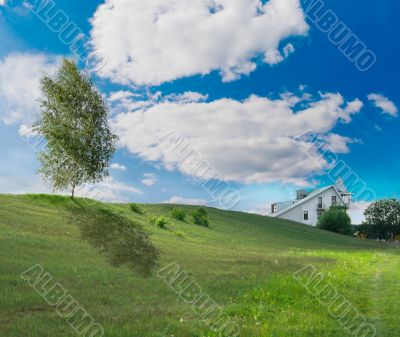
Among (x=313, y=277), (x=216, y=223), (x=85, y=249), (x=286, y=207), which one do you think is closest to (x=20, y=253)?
(x=85, y=249)

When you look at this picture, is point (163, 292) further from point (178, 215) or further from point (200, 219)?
point (200, 219)

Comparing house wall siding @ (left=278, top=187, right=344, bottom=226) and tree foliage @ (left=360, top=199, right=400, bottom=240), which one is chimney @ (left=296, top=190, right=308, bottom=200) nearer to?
house wall siding @ (left=278, top=187, right=344, bottom=226)

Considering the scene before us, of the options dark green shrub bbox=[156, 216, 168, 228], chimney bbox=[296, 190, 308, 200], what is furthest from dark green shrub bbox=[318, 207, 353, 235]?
dark green shrub bbox=[156, 216, 168, 228]

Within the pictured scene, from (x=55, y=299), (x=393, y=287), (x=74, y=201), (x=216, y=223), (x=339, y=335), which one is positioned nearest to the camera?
(x=339, y=335)

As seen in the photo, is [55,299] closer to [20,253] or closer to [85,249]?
[20,253]

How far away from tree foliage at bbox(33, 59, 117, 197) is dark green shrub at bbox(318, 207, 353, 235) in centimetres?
5818

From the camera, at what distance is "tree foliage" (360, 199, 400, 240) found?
4102 inches

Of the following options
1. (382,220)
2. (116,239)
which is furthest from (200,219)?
(382,220)

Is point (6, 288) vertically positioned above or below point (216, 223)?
below

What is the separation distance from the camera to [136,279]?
1900 centimetres

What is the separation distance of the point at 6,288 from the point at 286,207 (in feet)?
340

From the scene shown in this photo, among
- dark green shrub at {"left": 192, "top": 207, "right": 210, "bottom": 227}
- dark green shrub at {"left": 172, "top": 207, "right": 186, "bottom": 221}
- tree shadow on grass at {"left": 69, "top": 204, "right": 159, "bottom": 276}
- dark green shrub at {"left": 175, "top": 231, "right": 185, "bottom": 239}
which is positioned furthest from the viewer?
dark green shrub at {"left": 192, "top": 207, "right": 210, "bottom": 227}

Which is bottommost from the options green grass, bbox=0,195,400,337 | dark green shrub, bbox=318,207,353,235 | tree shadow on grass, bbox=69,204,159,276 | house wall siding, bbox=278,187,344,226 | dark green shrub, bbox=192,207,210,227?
green grass, bbox=0,195,400,337

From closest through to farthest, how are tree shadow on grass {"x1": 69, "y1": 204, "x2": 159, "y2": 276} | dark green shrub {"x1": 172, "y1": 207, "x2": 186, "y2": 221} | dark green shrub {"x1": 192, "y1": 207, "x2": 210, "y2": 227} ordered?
1. tree shadow on grass {"x1": 69, "y1": 204, "x2": 159, "y2": 276}
2. dark green shrub {"x1": 172, "y1": 207, "x2": 186, "y2": 221}
3. dark green shrub {"x1": 192, "y1": 207, "x2": 210, "y2": 227}
